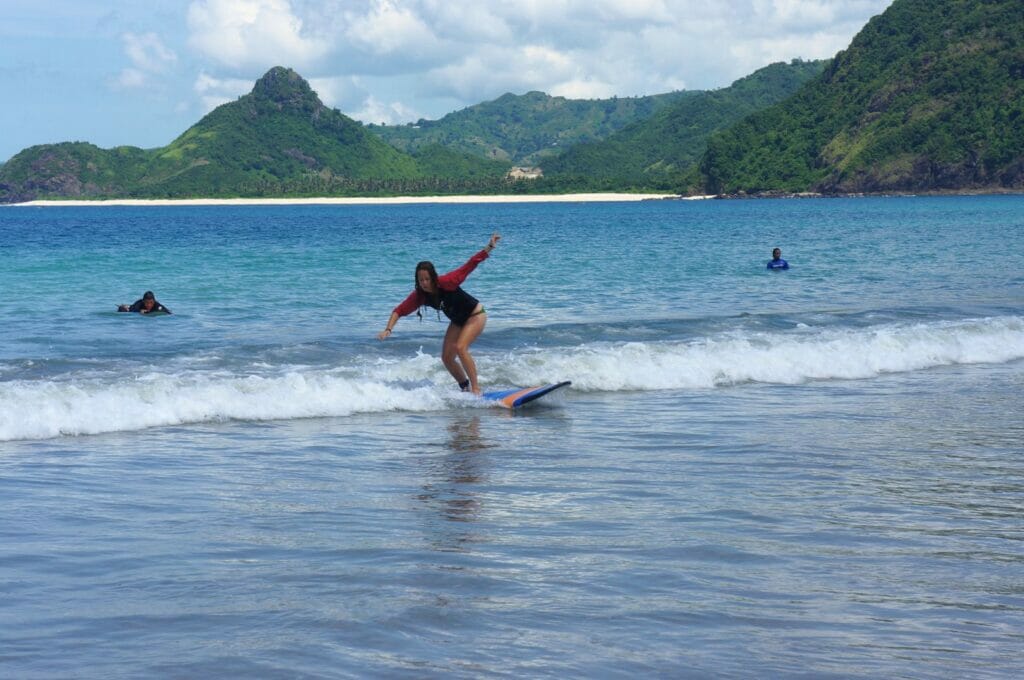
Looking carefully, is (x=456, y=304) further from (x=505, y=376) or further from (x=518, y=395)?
(x=505, y=376)

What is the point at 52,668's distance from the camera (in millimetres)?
5613

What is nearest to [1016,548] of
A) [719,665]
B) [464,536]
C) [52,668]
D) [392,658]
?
[719,665]

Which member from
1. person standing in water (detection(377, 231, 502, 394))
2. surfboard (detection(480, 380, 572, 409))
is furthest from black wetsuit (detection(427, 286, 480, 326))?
surfboard (detection(480, 380, 572, 409))

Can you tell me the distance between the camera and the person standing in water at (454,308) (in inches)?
559

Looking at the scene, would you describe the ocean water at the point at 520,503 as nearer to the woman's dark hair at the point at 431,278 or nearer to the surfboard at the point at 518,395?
the surfboard at the point at 518,395

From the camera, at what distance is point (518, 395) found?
610 inches

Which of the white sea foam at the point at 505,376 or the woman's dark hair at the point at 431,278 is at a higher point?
the woman's dark hair at the point at 431,278

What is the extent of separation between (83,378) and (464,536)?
36.1 ft

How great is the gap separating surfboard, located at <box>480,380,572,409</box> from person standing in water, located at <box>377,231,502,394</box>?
0.28 meters

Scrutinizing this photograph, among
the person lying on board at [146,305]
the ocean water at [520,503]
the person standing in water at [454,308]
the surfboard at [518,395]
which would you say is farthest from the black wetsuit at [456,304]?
the person lying on board at [146,305]

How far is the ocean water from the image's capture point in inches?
235

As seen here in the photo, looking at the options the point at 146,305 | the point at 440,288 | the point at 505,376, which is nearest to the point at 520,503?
the point at 440,288

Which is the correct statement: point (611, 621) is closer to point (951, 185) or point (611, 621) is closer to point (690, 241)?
point (690, 241)

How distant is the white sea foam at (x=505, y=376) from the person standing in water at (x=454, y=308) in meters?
0.47
